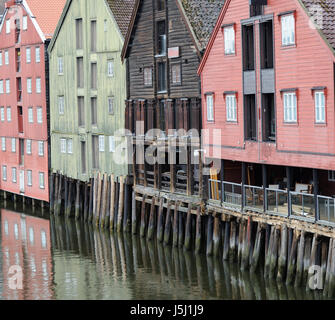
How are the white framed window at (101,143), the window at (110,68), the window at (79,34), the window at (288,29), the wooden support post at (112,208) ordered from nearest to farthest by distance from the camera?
the window at (288,29) → the wooden support post at (112,208) → the window at (110,68) → the white framed window at (101,143) → the window at (79,34)

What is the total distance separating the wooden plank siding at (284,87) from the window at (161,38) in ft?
21.1

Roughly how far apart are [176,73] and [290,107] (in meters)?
12.0

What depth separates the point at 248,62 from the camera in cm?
3856

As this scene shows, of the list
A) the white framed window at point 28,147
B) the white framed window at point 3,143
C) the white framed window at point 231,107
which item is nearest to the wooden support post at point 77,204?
the white framed window at point 28,147

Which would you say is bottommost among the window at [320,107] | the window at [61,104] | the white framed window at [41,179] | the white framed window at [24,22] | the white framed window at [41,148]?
the white framed window at [41,179]

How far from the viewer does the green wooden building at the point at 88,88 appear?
5266 cm

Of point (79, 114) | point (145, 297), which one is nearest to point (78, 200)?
point (79, 114)

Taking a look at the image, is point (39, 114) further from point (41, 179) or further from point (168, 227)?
point (168, 227)

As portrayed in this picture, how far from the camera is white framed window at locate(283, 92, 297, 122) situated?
35.2 m

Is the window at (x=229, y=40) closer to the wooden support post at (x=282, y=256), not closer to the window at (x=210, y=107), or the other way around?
the window at (x=210, y=107)

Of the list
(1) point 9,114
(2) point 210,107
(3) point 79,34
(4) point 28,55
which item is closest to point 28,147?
(1) point 9,114
